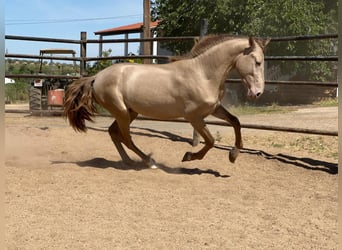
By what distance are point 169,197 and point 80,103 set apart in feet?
7.39

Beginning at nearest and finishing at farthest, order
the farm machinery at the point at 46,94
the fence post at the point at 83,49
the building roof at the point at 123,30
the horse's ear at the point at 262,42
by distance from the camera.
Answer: the horse's ear at the point at 262,42 < the fence post at the point at 83,49 < the farm machinery at the point at 46,94 < the building roof at the point at 123,30

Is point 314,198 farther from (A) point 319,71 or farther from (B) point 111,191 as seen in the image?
(A) point 319,71

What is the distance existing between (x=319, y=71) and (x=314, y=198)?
14.1 meters

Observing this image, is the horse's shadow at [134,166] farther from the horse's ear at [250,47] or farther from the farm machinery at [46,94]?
the farm machinery at [46,94]

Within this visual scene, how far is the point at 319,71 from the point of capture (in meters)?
17.4

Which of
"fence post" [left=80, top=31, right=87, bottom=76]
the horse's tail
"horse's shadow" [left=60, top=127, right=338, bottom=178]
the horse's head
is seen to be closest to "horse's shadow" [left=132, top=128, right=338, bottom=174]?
"horse's shadow" [left=60, top=127, right=338, bottom=178]

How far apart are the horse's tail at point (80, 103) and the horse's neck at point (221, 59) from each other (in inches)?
60.5

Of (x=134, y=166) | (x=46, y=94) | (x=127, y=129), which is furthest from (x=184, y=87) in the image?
(x=46, y=94)

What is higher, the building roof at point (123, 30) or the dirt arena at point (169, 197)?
the building roof at point (123, 30)

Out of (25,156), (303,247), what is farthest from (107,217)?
(25,156)

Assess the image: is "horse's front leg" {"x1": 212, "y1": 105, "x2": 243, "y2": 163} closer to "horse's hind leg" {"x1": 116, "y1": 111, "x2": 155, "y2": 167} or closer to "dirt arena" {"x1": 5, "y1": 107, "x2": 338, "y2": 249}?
"dirt arena" {"x1": 5, "y1": 107, "x2": 338, "y2": 249}

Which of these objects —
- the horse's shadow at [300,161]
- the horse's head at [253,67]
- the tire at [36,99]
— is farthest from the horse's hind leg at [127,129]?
the tire at [36,99]

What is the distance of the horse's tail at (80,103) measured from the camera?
582 centimetres

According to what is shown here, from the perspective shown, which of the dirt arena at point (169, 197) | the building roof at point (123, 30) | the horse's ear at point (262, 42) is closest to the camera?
the dirt arena at point (169, 197)
